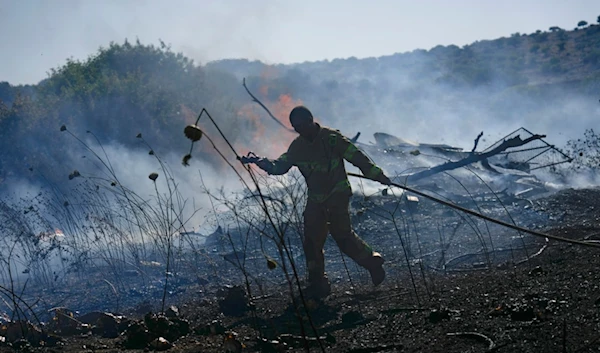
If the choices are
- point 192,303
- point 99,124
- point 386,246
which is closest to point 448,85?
point 99,124

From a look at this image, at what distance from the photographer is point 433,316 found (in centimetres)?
456

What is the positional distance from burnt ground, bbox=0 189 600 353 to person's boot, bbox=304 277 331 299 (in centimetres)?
10

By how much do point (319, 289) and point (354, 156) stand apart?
4.23ft

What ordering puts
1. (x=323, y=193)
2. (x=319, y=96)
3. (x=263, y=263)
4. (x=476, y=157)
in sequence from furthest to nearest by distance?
(x=319, y=96)
(x=476, y=157)
(x=263, y=263)
(x=323, y=193)

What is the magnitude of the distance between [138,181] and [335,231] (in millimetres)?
13712

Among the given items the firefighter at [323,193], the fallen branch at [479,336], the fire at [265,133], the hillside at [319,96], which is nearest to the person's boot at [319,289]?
the firefighter at [323,193]

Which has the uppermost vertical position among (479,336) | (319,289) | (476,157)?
(476,157)

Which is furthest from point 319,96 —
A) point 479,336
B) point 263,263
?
point 479,336

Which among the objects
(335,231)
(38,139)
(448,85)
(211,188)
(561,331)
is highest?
(448,85)

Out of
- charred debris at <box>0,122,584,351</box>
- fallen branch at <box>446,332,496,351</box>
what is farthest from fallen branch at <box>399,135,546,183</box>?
fallen branch at <box>446,332,496,351</box>

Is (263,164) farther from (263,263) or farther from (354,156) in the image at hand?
(263,263)

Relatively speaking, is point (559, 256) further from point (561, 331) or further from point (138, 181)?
point (138, 181)

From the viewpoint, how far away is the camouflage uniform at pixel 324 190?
6.04m

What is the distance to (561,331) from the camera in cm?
381
